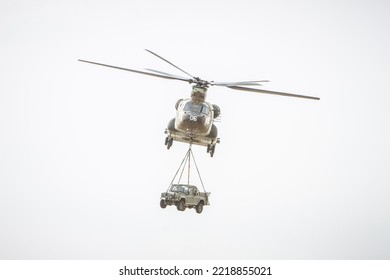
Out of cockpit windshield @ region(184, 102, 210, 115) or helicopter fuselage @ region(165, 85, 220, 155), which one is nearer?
helicopter fuselage @ region(165, 85, 220, 155)

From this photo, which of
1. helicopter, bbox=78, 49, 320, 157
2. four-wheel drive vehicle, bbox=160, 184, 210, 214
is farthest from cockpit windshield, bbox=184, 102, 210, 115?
four-wheel drive vehicle, bbox=160, 184, 210, 214

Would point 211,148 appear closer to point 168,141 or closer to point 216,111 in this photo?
point 216,111

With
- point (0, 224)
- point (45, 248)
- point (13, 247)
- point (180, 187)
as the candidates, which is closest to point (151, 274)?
point (180, 187)

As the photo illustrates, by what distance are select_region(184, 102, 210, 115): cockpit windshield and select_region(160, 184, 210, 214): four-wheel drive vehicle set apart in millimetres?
4469

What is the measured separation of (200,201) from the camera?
106 feet

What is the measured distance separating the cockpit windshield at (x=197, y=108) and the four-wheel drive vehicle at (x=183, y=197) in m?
4.47

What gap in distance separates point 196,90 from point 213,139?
2760mm

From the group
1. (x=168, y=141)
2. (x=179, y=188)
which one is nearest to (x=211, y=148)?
(x=168, y=141)

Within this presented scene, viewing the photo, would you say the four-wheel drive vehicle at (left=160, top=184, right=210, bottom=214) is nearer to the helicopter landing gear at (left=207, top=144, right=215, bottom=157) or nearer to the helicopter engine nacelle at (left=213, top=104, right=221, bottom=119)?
the helicopter landing gear at (left=207, top=144, right=215, bottom=157)

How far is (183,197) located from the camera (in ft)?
102

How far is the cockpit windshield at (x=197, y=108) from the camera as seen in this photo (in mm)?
29922

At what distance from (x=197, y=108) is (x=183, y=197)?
15.8 ft

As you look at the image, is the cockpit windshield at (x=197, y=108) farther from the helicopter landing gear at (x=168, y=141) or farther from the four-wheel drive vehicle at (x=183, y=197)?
the four-wheel drive vehicle at (x=183, y=197)

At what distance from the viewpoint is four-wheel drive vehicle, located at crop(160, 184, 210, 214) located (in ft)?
101
